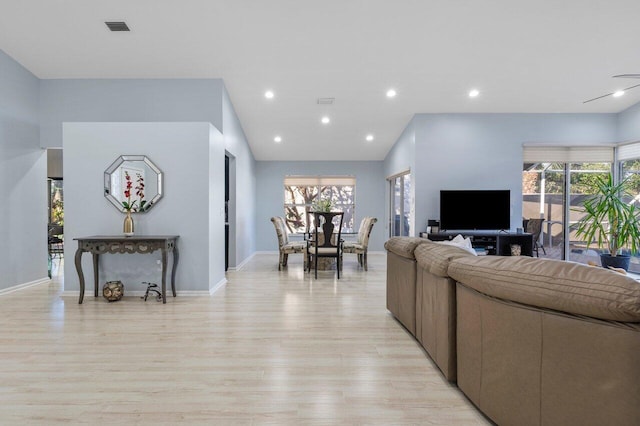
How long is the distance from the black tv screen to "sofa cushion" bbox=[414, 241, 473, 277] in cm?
351

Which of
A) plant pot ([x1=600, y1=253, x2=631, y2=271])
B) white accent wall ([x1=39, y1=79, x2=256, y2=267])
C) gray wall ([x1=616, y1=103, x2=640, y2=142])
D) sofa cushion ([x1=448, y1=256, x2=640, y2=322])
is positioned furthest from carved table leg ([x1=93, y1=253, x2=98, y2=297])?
gray wall ([x1=616, y1=103, x2=640, y2=142])

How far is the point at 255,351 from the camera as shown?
264cm

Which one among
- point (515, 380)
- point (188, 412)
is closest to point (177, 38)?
point (188, 412)

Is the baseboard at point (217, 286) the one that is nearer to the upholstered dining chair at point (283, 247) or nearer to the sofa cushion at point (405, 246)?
the upholstered dining chair at point (283, 247)

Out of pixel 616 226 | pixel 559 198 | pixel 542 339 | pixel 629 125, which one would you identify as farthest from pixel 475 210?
pixel 542 339

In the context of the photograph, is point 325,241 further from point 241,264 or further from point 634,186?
point 634,186

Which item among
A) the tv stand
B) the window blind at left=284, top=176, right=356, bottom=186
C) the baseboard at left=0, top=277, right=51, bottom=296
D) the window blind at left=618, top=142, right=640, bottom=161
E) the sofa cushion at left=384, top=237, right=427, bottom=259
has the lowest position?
the baseboard at left=0, top=277, right=51, bottom=296

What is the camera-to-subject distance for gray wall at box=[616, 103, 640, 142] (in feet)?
18.8

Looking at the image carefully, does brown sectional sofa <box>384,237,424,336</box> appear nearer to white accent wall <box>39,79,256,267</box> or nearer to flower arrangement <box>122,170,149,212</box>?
white accent wall <box>39,79,256,267</box>

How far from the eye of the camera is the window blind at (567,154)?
6203 mm

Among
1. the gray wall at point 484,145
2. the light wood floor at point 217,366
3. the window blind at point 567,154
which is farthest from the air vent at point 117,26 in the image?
the window blind at point 567,154

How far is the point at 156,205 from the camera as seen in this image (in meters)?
4.39

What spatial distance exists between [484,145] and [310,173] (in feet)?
14.2

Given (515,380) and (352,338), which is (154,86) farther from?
(515,380)
